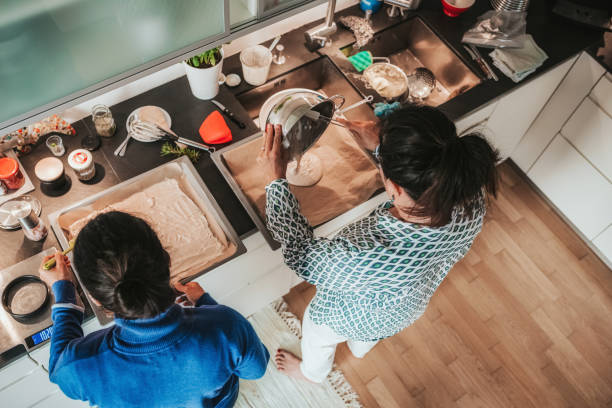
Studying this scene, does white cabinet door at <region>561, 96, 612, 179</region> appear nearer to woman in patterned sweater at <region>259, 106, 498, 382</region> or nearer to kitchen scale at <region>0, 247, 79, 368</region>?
woman in patterned sweater at <region>259, 106, 498, 382</region>

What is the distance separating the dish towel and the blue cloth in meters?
1.28

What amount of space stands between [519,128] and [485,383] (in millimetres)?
1088

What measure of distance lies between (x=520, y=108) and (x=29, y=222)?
1755 millimetres

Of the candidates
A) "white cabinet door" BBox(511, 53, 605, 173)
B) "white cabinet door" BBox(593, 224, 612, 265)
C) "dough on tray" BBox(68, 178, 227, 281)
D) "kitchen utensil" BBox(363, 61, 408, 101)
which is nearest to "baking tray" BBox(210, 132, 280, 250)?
"dough on tray" BBox(68, 178, 227, 281)

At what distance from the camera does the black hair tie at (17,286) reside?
4.00ft

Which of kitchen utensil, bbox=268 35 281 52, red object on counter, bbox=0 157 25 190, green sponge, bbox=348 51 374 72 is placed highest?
kitchen utensil, bbox=268 35 281 52

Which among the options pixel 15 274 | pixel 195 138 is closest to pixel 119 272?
pixel 15 274

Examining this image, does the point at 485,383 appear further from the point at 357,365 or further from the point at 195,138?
the point at 195,138

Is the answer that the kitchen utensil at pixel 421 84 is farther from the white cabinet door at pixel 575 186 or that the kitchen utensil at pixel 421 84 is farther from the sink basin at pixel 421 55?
the white cabinet door at pixel 575 186

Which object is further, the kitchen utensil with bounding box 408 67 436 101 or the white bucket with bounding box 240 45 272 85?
the kitchen utensil with bounding box 408 67 436 101

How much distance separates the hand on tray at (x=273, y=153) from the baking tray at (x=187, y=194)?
0.25 m

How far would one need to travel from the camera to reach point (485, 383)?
2.01 metres

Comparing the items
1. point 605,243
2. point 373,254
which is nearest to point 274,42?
point 373,254

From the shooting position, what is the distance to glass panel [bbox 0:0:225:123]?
2.86ft
